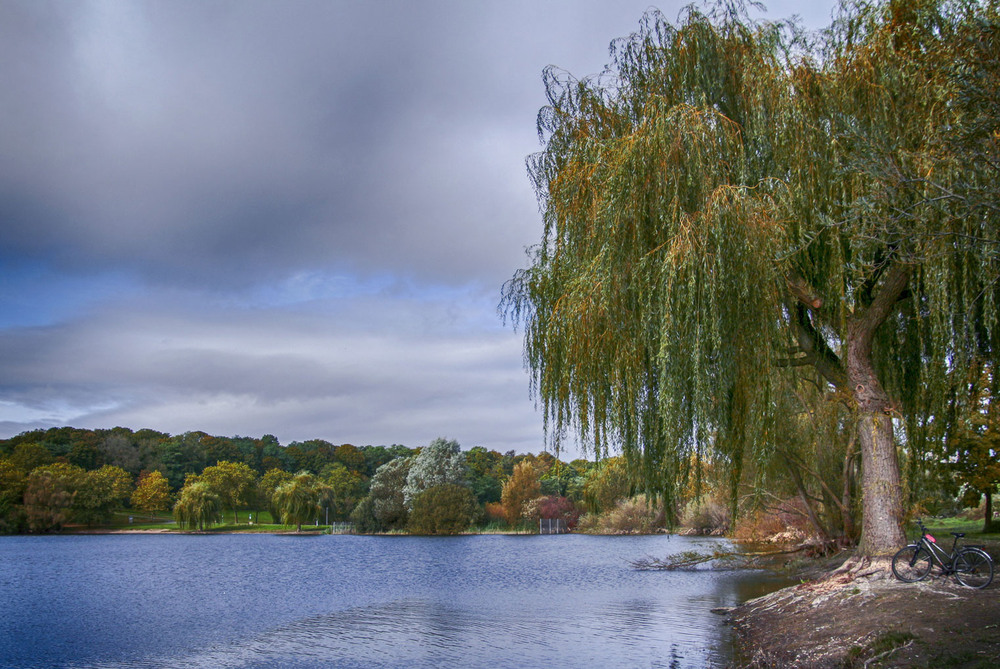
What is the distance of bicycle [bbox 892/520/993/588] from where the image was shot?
964cm

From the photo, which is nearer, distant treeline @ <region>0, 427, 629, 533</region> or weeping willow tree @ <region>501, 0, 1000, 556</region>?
weeping willow tree @ <region>501, 0, 1000, 556</region>

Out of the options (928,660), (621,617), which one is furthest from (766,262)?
(621,617)

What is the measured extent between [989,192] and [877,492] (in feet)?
20.0

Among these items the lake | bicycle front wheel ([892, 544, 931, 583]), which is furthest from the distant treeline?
bicycle front wheel ([892, 544, 931, 583])

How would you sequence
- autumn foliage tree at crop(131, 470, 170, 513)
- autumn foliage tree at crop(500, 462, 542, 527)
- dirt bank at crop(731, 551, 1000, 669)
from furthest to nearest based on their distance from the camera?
autumn foliage tree at crop(131, 470, 170, 513) < autumn foliage tree at crop(500, 462, 542, 527) < dirt bank at crop(731, 551, 1000, 669)

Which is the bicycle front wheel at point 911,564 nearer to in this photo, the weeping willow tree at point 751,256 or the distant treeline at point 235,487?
the weeping willow tree at point 751,256

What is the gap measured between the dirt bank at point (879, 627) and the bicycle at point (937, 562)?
15 centimetres

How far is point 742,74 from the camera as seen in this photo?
10.8 m

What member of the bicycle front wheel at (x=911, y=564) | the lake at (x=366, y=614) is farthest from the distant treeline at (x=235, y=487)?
the bicycle front wheel at (x=911, y=564)

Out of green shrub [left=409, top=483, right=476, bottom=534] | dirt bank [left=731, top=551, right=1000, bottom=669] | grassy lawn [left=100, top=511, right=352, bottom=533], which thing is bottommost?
grassy lawn [left=100, top=511, right=352, bottom=533]

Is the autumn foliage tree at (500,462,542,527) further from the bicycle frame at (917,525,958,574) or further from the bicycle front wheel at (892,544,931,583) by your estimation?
the bicycle frame at (917,525,958,574)

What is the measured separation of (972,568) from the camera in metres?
9.67

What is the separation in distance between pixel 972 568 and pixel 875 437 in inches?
84.3

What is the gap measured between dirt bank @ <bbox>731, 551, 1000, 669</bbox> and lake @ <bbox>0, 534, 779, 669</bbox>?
3.54ft
